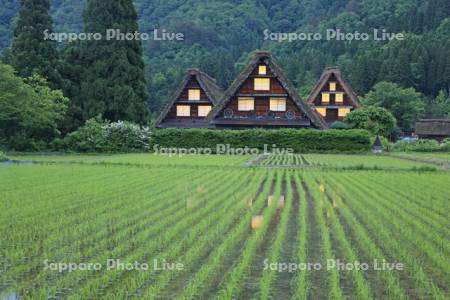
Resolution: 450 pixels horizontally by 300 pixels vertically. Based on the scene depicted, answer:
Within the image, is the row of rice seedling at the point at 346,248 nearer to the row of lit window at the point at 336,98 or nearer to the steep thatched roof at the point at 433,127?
the row of lit window at the point at 336,98

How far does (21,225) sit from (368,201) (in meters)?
8.16

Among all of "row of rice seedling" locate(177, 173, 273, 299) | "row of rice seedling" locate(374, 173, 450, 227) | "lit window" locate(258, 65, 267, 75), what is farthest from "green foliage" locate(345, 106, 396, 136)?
"row of rice seedling" locate(177, 173, 273, 299)

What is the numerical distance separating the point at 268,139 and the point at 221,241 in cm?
3379

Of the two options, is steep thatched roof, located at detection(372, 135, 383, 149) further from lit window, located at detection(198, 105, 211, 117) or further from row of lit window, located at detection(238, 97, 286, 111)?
lit window, located at detection(198, 105, 211, 117)

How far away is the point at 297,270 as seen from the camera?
6.96m

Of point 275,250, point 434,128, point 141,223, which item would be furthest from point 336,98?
point 275,250

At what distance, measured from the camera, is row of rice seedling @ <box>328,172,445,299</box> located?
250 inches

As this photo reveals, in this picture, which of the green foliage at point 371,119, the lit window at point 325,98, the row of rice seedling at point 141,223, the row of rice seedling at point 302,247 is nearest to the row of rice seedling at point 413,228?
the row of rice seedling at point 302,247

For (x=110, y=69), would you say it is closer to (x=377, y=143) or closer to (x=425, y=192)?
(x=377, y=143)

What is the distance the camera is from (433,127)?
72.4 m

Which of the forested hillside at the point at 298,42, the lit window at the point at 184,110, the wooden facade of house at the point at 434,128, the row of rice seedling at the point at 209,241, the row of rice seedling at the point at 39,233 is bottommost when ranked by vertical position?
the row of rice seedling at the point at 209,241

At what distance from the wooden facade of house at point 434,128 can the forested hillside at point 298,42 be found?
610 inches

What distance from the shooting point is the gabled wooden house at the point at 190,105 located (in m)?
51.7

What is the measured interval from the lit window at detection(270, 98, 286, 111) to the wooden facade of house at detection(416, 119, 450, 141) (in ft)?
107
